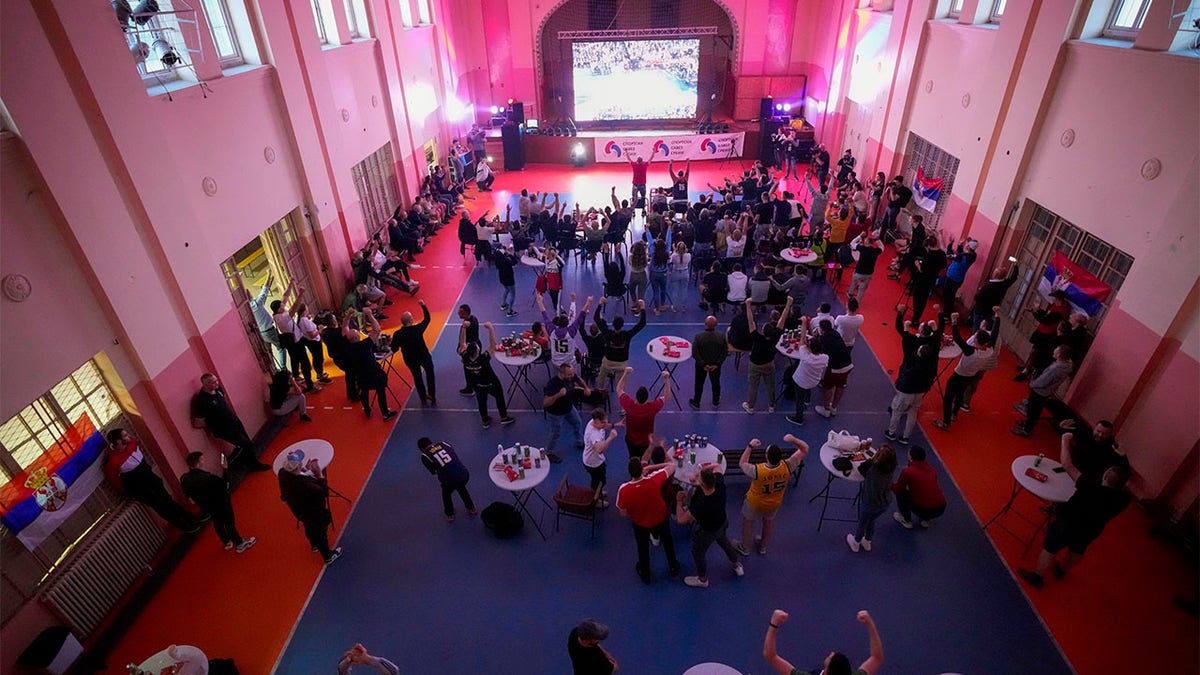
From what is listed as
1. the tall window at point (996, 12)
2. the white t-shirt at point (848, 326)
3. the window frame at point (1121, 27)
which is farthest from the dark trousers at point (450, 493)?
the tall window at point (996, 12)

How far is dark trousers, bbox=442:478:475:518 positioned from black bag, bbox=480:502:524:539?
243 mm

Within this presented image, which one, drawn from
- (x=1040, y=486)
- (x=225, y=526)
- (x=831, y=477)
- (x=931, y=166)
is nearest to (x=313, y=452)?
(x=225, y=526)

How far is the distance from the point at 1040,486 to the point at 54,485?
1020 centimetres

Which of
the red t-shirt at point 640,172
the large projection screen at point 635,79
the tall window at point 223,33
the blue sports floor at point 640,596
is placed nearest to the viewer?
the blue sports floor at point 640,596

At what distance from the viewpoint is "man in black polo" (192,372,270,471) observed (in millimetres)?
7520

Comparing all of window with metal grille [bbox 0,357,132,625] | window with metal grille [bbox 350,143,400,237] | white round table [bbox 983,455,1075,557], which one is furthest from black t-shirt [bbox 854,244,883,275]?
window with metal grille [bbox 0,357,132,625]

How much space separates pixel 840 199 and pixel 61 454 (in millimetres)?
14832

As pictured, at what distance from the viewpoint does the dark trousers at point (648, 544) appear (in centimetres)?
606

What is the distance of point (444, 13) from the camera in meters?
20.0

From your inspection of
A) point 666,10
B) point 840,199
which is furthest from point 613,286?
point 666,10

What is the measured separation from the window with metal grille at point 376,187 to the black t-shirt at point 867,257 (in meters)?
10.7

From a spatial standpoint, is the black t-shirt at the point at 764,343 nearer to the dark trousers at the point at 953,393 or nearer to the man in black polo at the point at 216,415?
the dark trousers at the point at 953,393

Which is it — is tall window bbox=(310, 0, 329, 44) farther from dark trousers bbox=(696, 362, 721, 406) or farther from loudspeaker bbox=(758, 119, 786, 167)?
loudspeaker bbox=(758, 119, 786, 167)

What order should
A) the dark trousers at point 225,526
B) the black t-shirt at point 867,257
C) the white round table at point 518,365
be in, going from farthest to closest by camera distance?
1. the black t-shirt at point 867,257
2. the white round table at point 518,365
3. the dark trousers at point 225,526
